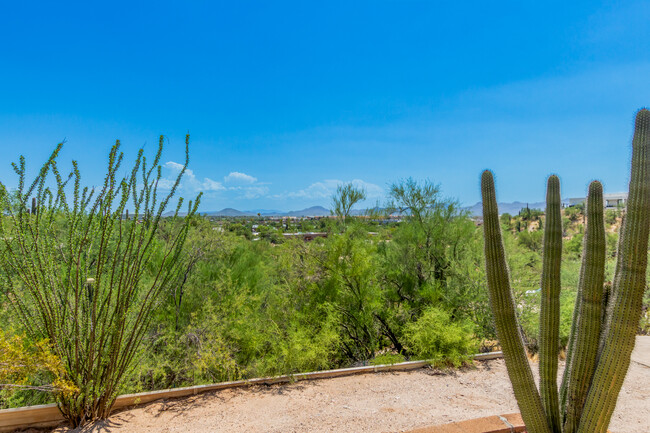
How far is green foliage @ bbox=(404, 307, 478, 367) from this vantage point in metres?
5.56

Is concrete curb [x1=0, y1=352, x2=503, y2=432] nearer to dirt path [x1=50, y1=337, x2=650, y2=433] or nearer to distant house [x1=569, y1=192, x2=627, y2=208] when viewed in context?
dirt path [x1=50, y1=337, x2=650, y2=433]

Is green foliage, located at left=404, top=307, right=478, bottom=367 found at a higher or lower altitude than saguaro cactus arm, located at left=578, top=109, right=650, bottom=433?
lower

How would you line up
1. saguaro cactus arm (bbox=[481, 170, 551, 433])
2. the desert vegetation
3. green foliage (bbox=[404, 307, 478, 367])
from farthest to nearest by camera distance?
green foliage (bbox=[404, 307, 478, 367]) → the desert vegetation → saguaro cactus arm (bbox=[481, 170, 551, 433])

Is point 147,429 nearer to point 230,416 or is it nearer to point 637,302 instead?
point 230,416

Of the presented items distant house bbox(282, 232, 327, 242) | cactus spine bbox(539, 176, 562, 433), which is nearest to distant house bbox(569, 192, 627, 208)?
cactus spine bbox(539, 176, 562, 433)

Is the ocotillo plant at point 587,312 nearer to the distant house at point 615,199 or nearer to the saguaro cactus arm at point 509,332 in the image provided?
the saguaro cactus arm at point 509,332

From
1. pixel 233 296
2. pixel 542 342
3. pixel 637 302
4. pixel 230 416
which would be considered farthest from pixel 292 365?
pixel 637 302

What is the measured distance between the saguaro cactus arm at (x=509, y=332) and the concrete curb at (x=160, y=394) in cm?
277

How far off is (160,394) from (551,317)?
4333 mm

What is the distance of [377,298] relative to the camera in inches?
255

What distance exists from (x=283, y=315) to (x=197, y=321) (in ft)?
4.78

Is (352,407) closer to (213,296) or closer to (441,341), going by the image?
(441,341)

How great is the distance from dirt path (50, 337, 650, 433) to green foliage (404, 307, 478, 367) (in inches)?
14.0

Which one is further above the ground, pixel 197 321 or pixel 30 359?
pixel 30 359
